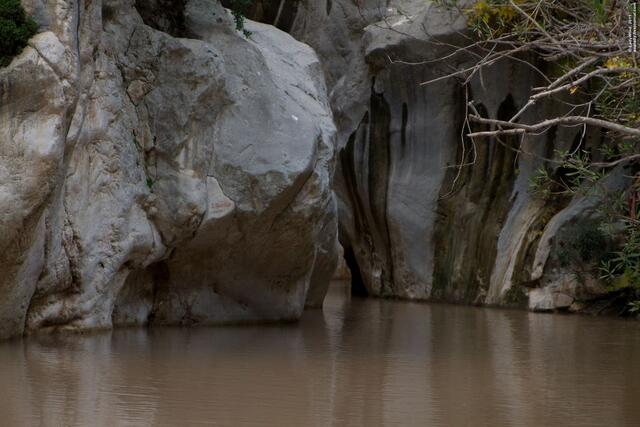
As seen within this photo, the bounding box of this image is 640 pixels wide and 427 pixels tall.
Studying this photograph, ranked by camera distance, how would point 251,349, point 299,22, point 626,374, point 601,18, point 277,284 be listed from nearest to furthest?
1. point 601,18
2. point 626,374
3. point 251,349
4. point 277,284
5. point 299,22

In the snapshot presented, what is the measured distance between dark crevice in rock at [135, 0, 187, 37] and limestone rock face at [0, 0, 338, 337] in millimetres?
20

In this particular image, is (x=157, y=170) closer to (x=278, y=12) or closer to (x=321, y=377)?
(x=321, y=377)

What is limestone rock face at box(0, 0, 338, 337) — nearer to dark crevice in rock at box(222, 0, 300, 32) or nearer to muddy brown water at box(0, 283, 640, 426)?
muddy brown water at box(0, 283, 640, 426)

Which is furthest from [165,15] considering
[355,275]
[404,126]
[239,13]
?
[355,275]

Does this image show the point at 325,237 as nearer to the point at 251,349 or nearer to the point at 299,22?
the point at 251,349

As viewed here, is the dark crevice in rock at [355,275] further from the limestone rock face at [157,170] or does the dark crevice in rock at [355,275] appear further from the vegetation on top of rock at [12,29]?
the vegetation on top of rock at [12,29]

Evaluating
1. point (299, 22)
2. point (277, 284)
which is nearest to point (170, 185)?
point (277, 284)

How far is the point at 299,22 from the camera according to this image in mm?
27953

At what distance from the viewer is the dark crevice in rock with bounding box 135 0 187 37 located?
634 inches

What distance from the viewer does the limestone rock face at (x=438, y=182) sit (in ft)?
68.7

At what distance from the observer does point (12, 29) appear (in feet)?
37.6

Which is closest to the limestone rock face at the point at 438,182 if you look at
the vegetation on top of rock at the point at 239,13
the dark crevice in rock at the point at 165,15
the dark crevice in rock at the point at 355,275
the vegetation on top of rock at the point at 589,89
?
the dark crevice in rock at the point at 355,275

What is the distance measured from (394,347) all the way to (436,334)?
2098 millimetres

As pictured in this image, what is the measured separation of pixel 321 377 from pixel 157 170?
5.43 metres
